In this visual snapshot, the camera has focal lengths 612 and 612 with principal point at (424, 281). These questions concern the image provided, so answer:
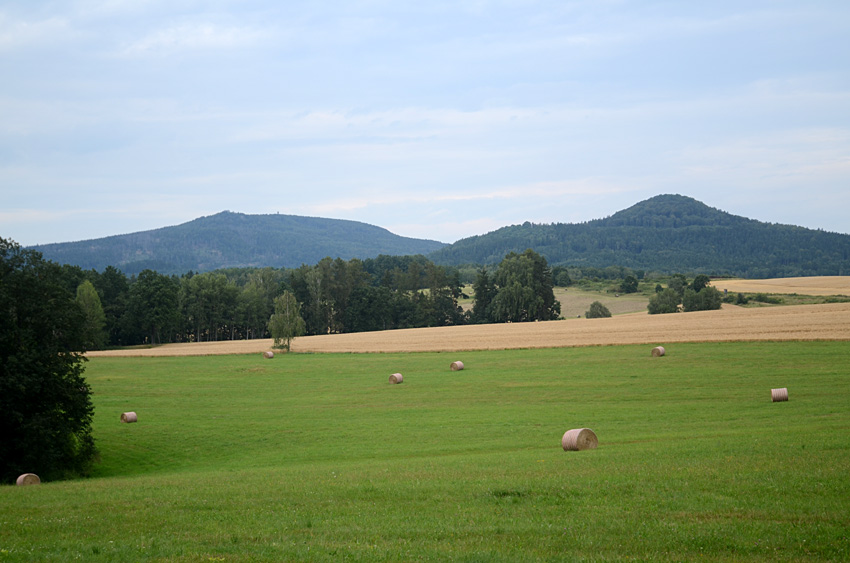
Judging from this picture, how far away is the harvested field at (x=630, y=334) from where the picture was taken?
170 feet

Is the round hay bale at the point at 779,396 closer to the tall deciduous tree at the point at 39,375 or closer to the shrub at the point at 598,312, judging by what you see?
the tall deciduous tree at the point at 39,375

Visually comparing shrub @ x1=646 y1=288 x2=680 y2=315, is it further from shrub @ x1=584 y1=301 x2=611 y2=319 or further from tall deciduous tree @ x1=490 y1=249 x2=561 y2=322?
tall deciduous tree @ x1=490 y1=249 x2=561 y2=322

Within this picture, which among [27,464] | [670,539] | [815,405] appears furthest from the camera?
[815,405]

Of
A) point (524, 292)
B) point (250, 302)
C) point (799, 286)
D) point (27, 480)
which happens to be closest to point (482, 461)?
point (27, 480)

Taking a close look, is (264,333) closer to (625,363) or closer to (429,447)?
(625,363)

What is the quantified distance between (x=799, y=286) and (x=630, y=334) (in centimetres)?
6735

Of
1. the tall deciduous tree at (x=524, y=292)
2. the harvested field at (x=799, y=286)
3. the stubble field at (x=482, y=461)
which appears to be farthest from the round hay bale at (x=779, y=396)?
the tall deciduous tree at (x=524, y=292)

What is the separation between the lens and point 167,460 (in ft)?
90.1

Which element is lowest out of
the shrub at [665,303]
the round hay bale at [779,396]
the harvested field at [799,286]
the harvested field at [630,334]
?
the round hay bale at [779,396]

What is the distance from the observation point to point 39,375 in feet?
87.4

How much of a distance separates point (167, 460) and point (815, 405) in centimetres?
2917

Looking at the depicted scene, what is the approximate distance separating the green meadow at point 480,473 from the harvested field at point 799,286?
65.8m

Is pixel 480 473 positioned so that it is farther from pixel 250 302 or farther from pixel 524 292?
pixel 250 302

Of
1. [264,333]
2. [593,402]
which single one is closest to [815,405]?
[593,402]
